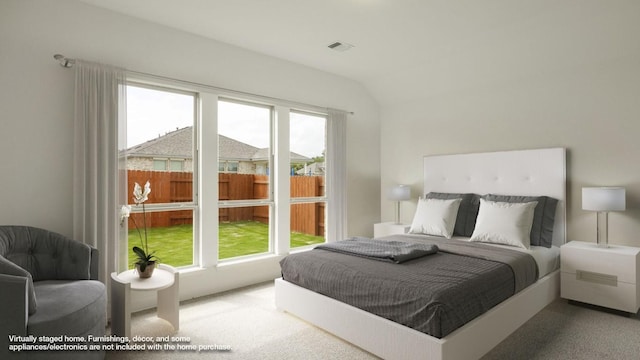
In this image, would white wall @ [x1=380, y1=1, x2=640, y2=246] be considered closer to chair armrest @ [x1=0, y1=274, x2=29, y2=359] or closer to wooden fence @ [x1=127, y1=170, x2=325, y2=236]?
wooden fence @ [x1=127, y1=170, x2=325, y2=236]

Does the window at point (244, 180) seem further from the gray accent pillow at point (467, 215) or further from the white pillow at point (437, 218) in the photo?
the gray accent pillow at point (467, 215)

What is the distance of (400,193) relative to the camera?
191 inches

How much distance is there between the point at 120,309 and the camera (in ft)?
8.23

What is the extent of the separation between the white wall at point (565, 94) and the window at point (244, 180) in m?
2.27

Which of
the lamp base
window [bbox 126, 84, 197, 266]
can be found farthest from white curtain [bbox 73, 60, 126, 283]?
the lamp base

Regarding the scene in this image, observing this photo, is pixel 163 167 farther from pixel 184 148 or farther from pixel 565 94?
pixel 565 94

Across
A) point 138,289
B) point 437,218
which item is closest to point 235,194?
point 138,289

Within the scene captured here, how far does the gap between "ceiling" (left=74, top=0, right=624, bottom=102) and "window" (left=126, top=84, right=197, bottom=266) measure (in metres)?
0.79

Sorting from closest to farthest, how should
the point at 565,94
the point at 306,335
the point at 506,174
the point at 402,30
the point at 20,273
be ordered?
1. the point at 20,273
2. the point at 306,335
3. the point at 402,30
4. the point at 565,94
5. the point at 506,174

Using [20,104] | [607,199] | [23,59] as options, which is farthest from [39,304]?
[607,199]

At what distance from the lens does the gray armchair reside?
1.75 metres

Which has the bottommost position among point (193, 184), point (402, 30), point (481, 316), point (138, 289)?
point (481, 316)

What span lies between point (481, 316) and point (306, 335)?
130cm

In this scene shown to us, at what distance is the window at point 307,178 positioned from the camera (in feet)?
15.4
